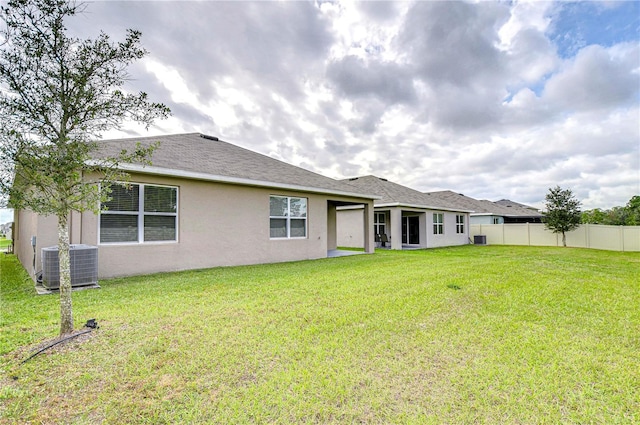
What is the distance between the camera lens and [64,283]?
3555 millimetres

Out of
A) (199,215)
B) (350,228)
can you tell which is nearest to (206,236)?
(199,215)

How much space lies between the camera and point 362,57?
1183 centimetres

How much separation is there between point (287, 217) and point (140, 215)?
4.95 metres

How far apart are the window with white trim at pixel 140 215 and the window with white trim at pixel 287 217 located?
341 centimetres

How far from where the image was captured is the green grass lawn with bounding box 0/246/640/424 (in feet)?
7.41

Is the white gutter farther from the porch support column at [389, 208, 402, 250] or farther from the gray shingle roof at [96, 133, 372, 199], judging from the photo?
the porch support column at [389, 208, 402, 250]

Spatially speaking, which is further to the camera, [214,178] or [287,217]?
[287,217]

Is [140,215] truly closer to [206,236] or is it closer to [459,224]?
[206,236]

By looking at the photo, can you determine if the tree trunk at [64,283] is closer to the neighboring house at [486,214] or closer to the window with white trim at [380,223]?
the window with white trim at [380,223]

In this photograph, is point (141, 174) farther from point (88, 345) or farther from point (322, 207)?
point (322, 207)

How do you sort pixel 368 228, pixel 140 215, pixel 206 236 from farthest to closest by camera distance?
pixel 368 228, pixel 206 236, pixel 140 215

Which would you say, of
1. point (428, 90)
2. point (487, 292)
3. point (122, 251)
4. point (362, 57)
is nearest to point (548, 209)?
point (428, 90)

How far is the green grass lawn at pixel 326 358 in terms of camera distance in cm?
226

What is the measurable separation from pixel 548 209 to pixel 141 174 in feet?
81.1
